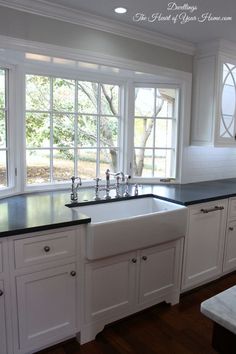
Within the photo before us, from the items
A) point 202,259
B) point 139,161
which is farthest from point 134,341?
point 139,161

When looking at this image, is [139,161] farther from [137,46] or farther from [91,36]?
[91,36]

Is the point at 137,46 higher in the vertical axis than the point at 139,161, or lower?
higher

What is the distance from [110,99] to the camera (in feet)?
9.68

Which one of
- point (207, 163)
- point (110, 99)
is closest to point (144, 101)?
point (110, 99)

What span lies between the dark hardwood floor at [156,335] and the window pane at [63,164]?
131 cm

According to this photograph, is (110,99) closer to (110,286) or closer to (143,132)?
(143,132)

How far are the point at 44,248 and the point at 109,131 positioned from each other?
156cm

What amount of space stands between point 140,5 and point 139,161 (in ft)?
4.82

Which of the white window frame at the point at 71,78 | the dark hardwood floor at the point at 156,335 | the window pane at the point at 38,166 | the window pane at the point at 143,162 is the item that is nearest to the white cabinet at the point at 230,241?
the dark hardwood floor at the point at 156,335

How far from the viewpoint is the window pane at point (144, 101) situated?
3064 mm

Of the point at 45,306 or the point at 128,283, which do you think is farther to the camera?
the point at 128,283

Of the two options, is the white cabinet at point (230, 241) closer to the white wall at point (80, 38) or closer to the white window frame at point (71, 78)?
the white window frame at point (71, 78)

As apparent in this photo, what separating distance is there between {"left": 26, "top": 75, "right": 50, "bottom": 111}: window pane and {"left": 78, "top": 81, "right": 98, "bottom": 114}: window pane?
0.30m

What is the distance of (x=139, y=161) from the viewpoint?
3152 millimetres
